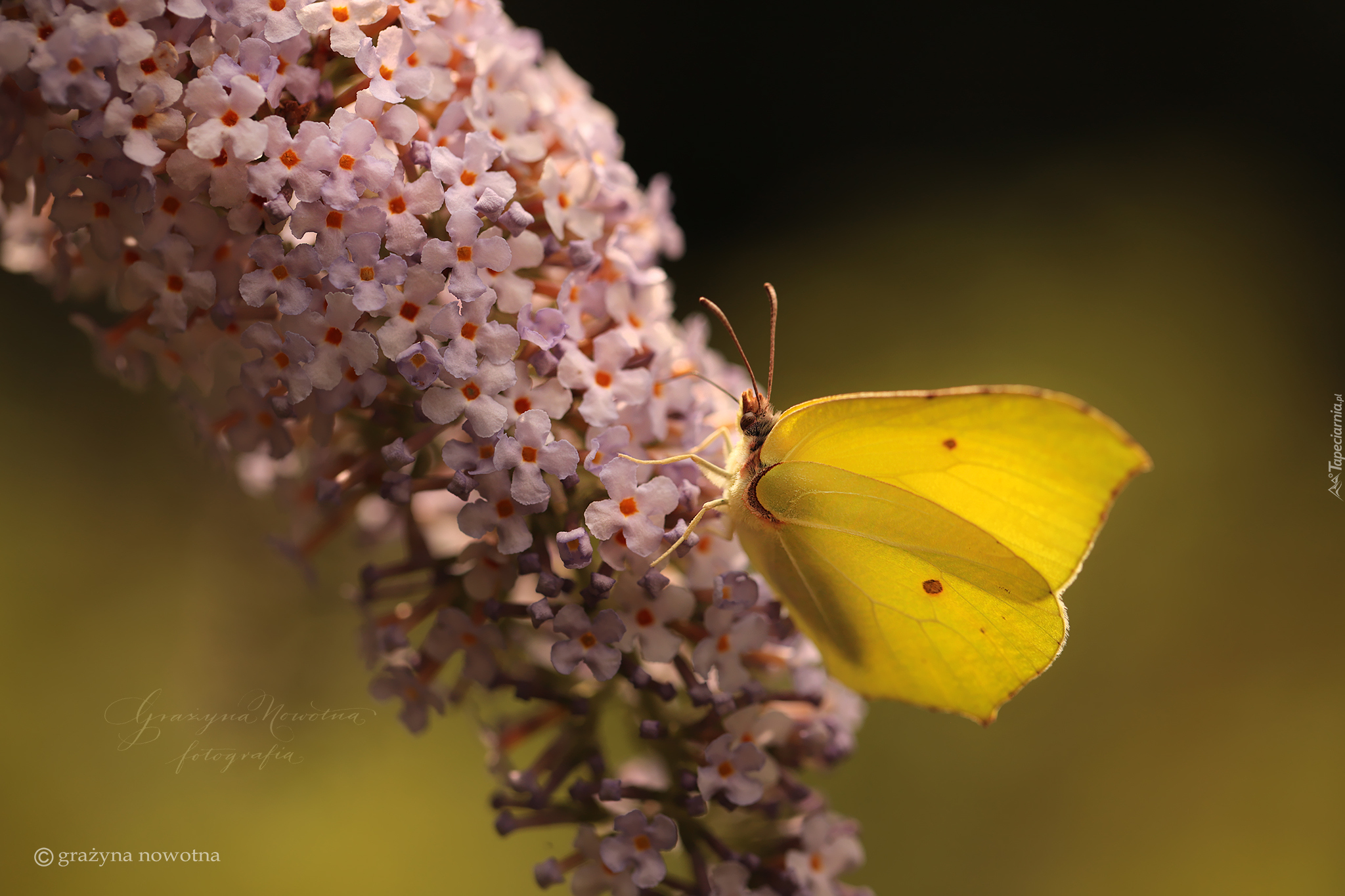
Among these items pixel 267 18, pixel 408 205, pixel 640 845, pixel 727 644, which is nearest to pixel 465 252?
pixel 408 205

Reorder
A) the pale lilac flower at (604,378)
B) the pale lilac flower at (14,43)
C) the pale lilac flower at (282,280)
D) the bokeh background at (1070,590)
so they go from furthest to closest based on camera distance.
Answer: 1. the bokeh background at (1070,590)
2. the pale lilac flower at (604,378)
3. the pale lilac flower at (282,280)
4. the pale lilac flower at (14,43)

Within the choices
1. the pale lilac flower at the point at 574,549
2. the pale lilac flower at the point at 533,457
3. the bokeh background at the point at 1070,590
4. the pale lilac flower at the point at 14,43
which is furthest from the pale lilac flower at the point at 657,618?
the pale lilac flower at the point at 14,43

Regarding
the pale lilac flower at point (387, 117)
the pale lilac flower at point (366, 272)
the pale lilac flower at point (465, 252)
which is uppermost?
the pale lilac flower at point (387, 117)

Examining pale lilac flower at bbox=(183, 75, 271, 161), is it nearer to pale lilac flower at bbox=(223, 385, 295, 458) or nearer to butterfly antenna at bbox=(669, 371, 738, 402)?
pale lilac flower at bbox=(223, 385, 295, 458)

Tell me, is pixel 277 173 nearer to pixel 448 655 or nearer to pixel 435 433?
pixel 435 433

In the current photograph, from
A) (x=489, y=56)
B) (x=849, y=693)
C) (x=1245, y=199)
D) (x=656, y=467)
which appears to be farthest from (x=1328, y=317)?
(x=489, y=56)

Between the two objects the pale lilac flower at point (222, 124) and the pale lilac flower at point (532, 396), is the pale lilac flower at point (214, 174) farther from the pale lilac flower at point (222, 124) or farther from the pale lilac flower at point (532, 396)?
the pale lilac flower at point (532, 396)

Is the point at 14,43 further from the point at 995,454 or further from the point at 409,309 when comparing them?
the point at 995,454
